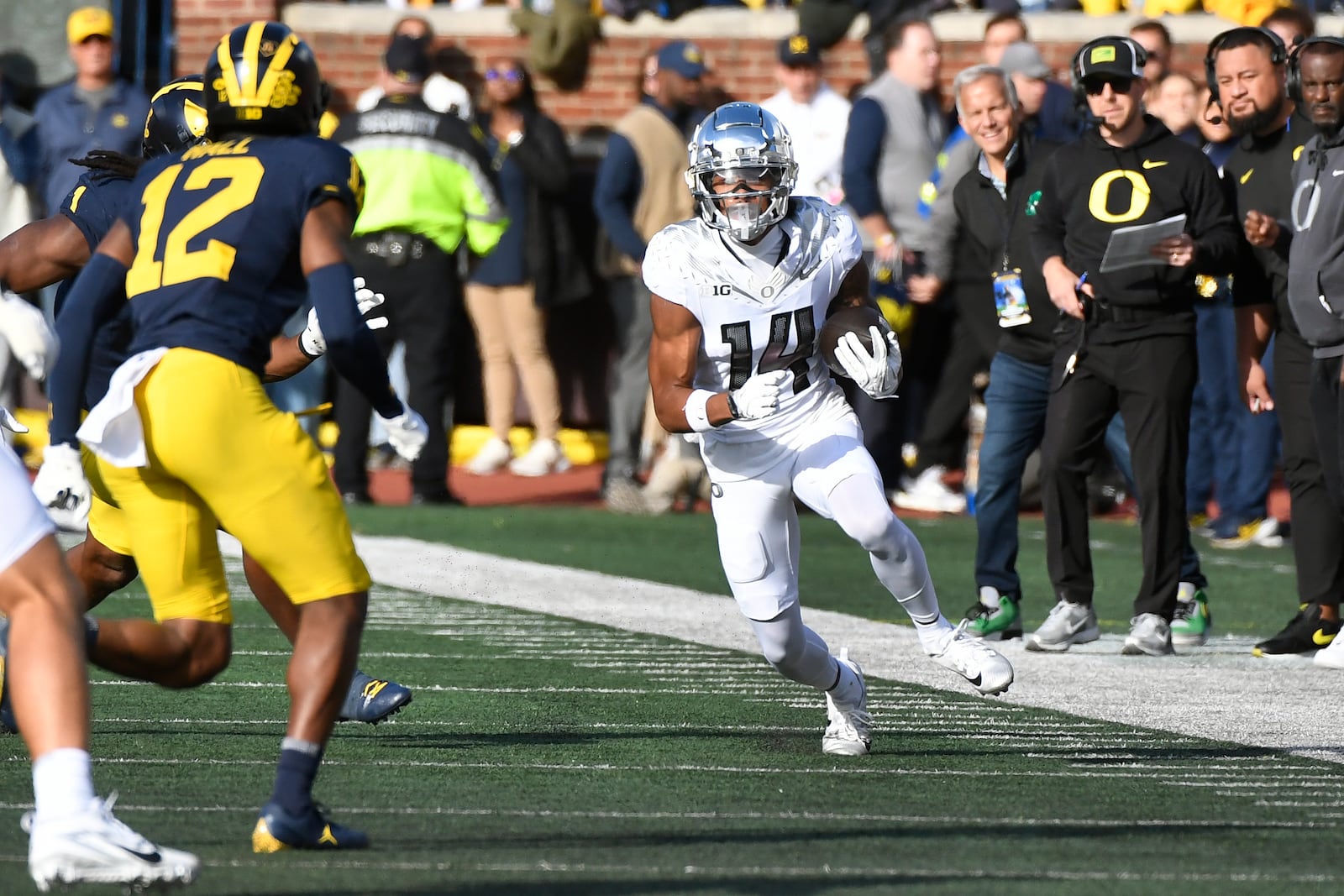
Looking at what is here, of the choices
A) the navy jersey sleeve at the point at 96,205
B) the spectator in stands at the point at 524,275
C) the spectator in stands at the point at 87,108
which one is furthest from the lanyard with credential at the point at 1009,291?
the spectator in stands at the point at 87,108

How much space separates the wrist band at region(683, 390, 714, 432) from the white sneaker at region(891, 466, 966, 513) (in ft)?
21.5

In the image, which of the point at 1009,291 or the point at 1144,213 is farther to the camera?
the point at 1009,291

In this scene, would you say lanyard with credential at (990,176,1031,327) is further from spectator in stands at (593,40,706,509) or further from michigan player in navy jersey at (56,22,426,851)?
michigan player in navy jersey at (56,22,426,851)

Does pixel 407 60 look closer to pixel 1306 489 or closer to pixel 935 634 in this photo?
pixel 1306 489

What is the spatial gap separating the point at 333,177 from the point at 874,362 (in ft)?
5.51

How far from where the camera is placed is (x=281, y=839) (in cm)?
404

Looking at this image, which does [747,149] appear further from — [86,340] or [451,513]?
[451,513]

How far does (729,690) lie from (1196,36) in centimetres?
910

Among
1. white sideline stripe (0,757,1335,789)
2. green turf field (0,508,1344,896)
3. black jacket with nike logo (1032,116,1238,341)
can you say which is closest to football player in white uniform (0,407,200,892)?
green turf field (0,508,1344,896)

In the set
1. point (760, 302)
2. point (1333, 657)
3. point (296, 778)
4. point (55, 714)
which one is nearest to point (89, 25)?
point (760, 302)

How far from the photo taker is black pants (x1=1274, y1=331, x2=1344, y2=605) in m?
7.67

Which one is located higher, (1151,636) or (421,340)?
(1151,636)

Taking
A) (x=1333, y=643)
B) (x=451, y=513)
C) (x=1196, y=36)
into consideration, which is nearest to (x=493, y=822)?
(x=1333, y=643)

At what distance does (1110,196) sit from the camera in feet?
24.9
